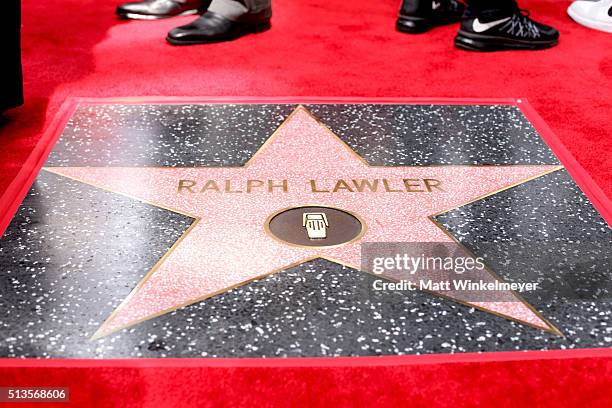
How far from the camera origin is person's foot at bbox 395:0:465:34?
2.59m

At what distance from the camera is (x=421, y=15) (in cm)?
259

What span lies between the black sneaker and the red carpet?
39 millimetres

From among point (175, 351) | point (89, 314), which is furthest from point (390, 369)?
point (89, 314)

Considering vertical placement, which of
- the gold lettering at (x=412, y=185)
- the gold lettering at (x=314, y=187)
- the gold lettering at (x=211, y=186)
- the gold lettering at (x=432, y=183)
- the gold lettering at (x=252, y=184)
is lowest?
the gold lettering at (x=211, y=186)

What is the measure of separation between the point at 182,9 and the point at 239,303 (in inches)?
69.6

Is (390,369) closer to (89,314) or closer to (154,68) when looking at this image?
(89,314)

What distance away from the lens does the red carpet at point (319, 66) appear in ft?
6.12

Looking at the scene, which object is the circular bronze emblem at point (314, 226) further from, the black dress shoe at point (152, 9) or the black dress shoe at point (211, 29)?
the black dress shoe at point (152, 9)

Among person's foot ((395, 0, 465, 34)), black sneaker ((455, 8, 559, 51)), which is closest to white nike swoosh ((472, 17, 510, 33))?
black sneaker ((455, 8, 559, 51))

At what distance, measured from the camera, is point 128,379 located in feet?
3.38

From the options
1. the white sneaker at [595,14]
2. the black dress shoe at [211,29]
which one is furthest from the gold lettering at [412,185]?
the white sneaker at [595,14]

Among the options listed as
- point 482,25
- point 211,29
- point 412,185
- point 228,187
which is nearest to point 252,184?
point 228,187

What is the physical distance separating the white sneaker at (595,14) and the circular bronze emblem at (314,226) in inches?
64.5

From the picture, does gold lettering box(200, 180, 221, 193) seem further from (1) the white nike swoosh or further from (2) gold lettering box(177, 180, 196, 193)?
(1) the white nike swoosh
